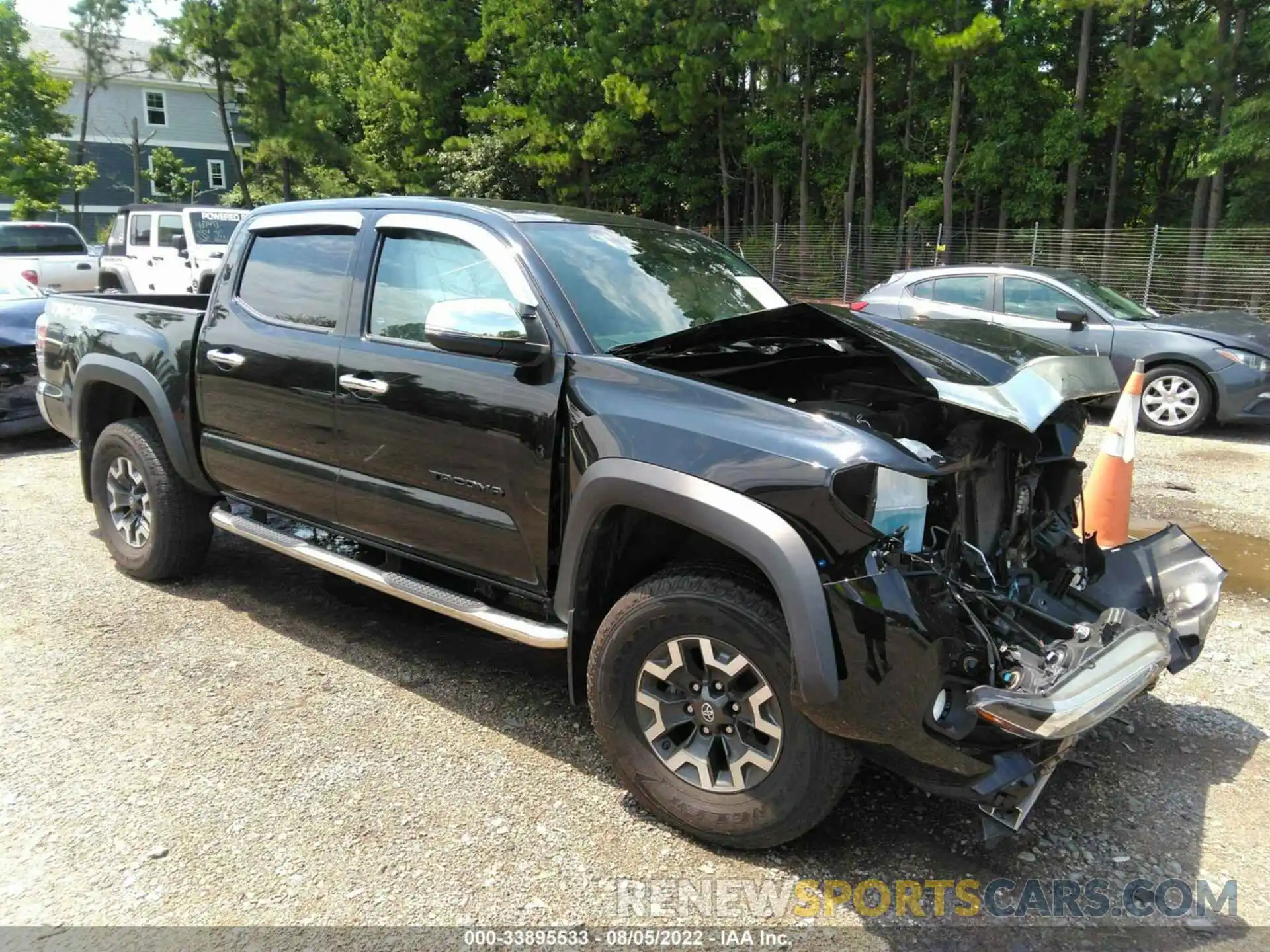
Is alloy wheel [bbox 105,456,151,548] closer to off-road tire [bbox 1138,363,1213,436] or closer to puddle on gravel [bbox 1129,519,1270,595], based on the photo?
puddle on gravel [bbox 1129,519,1270,595]

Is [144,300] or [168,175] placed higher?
[168,175]

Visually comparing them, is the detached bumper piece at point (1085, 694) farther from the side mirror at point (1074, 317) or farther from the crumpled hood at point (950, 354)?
the side mirror at point (1074, 317)

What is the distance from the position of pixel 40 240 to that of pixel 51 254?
34 centimetres

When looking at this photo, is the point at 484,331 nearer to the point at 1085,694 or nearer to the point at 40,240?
the point at 1085,694

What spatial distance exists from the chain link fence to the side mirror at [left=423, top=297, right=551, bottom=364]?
11.6 meters

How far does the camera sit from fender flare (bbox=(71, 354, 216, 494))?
450 centimetres

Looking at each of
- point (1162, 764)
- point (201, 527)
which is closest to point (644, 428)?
point (1162, 764)

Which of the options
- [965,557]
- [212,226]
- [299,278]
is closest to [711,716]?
[965,557]

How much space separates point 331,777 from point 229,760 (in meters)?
0.41

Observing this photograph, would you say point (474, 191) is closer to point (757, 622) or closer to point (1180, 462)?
point (1180, 462)

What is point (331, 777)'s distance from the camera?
3182 millimetres

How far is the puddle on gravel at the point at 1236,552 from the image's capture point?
5.02 m

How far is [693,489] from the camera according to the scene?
2627mm

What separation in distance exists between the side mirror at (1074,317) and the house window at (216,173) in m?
45.2
